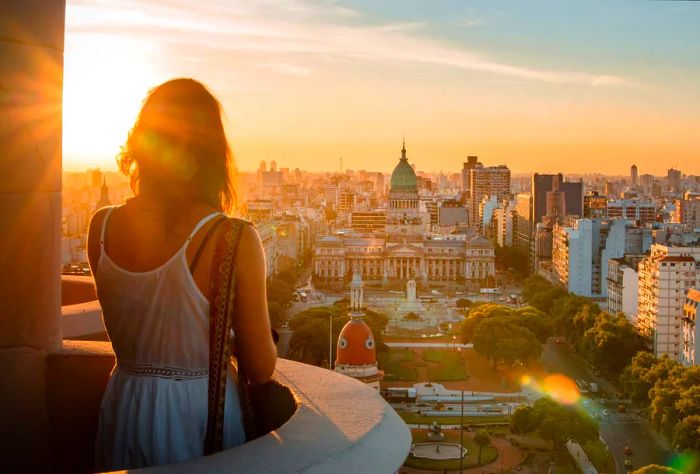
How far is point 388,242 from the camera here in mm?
61312

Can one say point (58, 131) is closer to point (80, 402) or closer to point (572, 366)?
point (80, 402)

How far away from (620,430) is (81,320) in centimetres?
1983

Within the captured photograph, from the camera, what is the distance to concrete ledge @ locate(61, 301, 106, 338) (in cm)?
442

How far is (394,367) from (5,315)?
26.1 metres

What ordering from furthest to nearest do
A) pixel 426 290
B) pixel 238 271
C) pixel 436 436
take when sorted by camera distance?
1. pixel 426 290
2. pixel 436 436
3. pixel 238 271

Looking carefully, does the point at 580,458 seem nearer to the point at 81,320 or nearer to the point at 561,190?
the point at 81,320

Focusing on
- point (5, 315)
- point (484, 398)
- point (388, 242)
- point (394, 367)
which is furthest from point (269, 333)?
point (388, 242)

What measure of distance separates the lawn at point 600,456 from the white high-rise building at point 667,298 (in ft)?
31.9

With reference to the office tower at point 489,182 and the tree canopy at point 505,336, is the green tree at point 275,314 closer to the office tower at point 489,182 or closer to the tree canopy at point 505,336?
the tree canopy at point 505,336

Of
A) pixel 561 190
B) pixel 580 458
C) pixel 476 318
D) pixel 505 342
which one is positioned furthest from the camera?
pixel 561 190

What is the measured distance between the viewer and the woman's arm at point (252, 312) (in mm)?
2795

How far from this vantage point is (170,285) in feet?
9.23

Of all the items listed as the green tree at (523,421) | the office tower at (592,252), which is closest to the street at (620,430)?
the green tree at (523,421)

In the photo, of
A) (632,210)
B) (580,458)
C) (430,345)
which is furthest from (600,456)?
(632,210)
